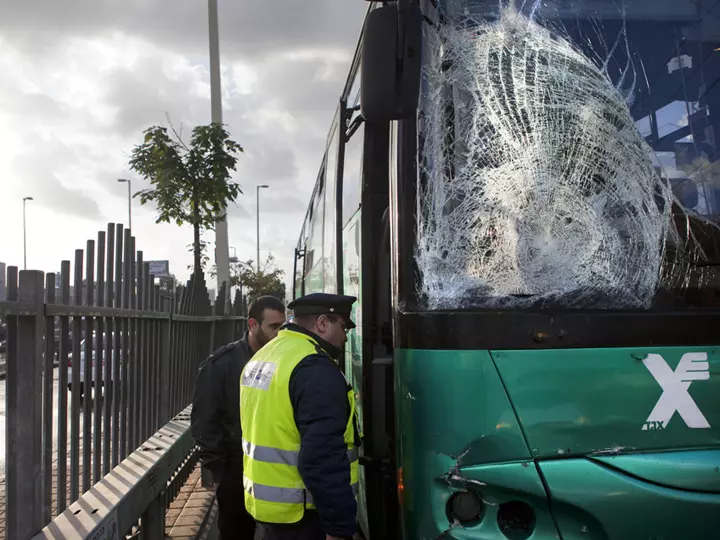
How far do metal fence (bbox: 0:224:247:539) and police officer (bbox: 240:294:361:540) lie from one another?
854 mm

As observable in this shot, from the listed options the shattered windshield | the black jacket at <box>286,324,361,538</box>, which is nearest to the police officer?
the black jacket at <box>286,324,361,538</box>

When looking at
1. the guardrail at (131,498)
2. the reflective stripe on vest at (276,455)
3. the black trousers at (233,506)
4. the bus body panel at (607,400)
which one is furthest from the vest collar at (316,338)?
the black trousers at (233,506)

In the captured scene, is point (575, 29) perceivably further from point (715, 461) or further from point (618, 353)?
point (715, 461)

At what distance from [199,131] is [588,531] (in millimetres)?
10781

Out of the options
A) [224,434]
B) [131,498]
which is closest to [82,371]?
[131,498]

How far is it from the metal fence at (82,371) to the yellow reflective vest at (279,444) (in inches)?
34.3

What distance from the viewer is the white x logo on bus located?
2.98 meters

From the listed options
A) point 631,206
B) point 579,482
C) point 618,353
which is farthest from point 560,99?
point 579,482

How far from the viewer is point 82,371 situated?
367cm

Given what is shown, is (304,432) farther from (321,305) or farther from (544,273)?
(544,273)

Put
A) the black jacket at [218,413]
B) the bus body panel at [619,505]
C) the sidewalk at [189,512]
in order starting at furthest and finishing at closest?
the sidewalk at [189,512] < the black jacket at [218,413] < the bus body panel at [619,505]

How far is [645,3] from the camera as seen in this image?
339 cm

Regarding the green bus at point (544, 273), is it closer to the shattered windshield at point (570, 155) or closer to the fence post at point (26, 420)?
the shattered windshield at point (570, 155)

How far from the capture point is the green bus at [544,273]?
116 inches
